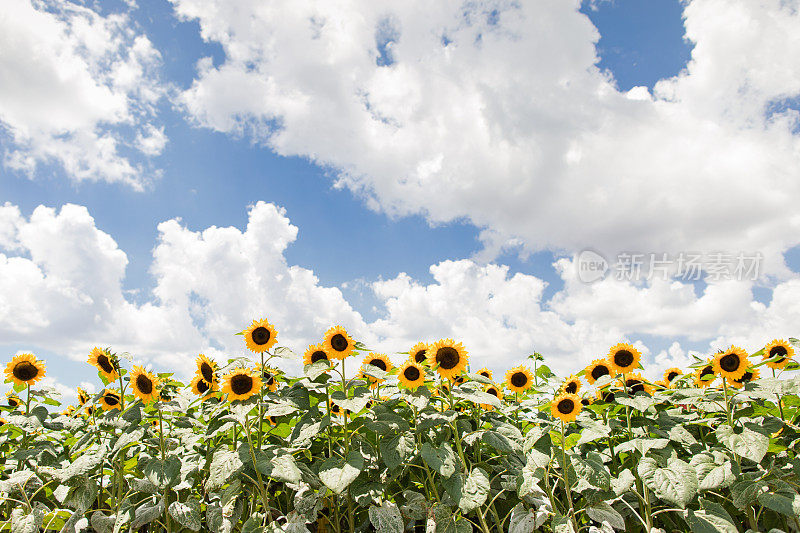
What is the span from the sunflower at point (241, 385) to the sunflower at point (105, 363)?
150cm

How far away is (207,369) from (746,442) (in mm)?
3998

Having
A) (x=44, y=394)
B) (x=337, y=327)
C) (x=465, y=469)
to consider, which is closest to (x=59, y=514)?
(x=44, y=394)

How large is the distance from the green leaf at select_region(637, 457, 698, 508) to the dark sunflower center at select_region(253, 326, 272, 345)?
2867 mm

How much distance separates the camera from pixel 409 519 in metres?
3.79

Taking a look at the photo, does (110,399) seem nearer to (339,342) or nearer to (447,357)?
(339,342)

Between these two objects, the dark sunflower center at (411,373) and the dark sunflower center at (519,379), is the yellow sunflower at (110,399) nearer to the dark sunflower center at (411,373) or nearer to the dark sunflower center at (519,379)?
the dark sunflower center at (411,373)

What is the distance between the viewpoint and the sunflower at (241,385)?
3627mm

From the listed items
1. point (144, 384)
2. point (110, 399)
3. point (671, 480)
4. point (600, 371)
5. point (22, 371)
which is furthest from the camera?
point (22, 371)

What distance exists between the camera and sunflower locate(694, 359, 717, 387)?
4.49 meters

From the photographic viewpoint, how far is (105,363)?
4598mm

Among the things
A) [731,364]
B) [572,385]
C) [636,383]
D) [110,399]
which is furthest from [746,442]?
[110,399]

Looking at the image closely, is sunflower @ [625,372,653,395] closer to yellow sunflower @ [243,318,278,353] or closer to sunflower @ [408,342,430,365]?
sunflower @ [408,342,430,365]

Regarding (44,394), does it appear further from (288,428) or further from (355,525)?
(355,525)

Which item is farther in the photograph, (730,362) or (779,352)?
(779,352)
